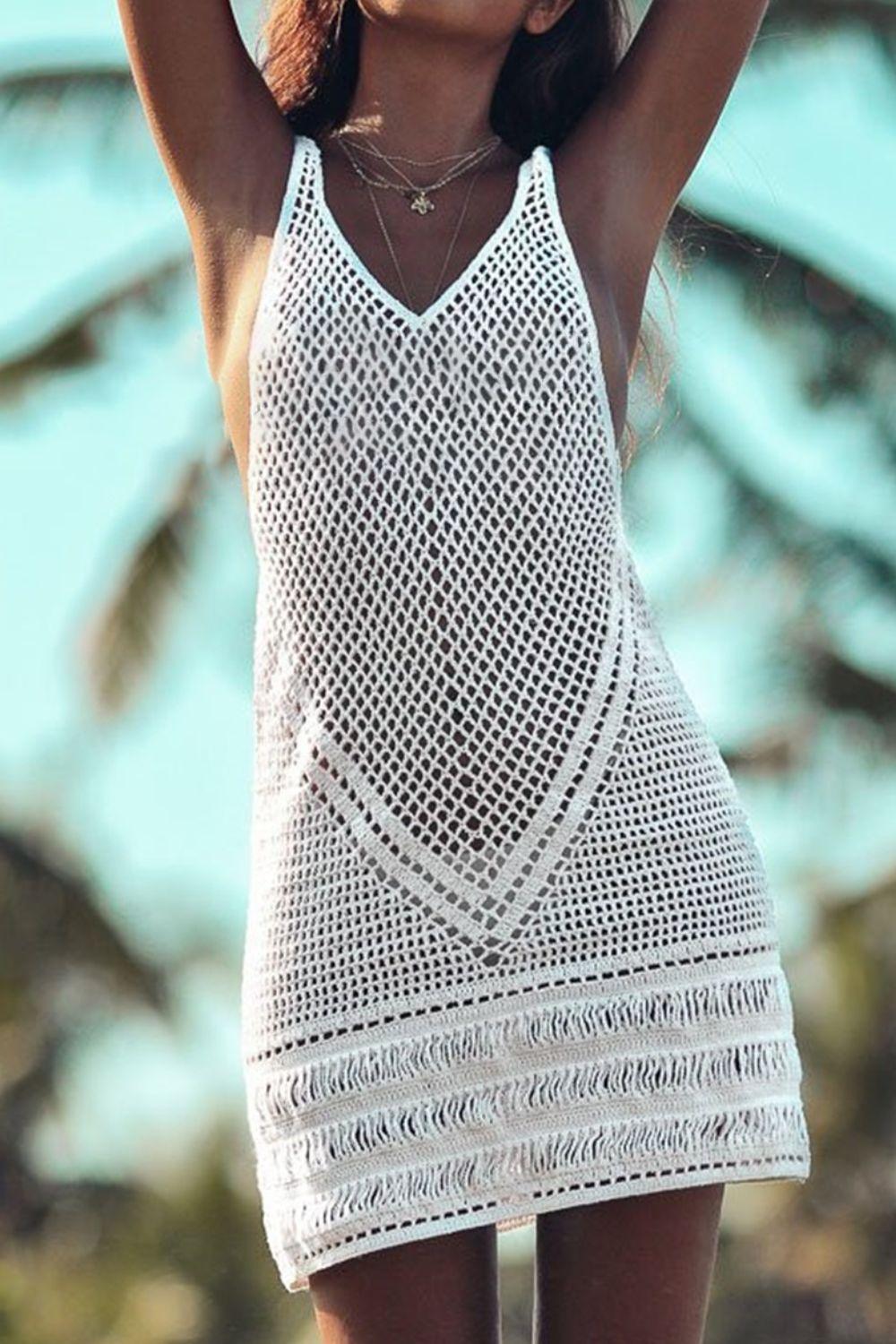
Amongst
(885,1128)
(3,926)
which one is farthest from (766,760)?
(885,1128)

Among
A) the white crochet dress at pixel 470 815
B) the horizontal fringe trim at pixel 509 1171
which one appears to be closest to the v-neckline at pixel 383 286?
the white crochet dress at pixel 470 815

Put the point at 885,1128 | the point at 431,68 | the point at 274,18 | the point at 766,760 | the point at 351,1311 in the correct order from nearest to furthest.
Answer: the point at 351,1311 → the point at 431,68 → the point at 274,18 → the point at 766,760 → the point at 885,1128

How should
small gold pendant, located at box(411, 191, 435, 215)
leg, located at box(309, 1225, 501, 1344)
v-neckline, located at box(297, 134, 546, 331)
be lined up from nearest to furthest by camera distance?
leg, located at box(309, 1225, 501, 1344), v-neckline, located at box(297, 134, 546, 331), small gold pendant, located at box(411, 191, 435, 215)

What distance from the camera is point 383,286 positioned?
2.72 metres

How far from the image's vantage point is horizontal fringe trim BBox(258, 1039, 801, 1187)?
2.53 meters

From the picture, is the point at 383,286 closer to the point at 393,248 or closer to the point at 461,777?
the point at 393,248

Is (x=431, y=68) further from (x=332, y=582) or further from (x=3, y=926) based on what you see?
(x=3, y=926)

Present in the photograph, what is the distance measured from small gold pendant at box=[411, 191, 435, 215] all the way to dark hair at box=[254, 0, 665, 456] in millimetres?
195

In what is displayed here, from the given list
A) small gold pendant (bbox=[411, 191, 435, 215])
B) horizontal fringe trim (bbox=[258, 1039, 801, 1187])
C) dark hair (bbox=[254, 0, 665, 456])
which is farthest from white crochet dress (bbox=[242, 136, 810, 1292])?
dark hair (bbox=[254, 0, 665, 456])

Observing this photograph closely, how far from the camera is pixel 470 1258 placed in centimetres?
254

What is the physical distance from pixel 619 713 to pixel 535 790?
116mm

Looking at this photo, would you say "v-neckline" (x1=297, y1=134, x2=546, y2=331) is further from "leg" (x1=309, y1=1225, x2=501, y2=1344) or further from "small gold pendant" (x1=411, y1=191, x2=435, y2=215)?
"leg" (x1=309, y1=1225, x2=501, y2=1344)

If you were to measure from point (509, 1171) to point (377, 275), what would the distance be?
0.89 metres

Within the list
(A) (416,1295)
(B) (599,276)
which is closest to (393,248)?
(B) (599,276)
